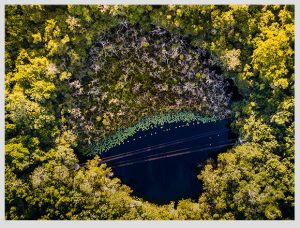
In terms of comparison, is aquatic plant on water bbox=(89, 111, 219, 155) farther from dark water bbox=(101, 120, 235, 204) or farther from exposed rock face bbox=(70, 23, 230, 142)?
exposed rock face bbox=(70, 23, 230, 142)

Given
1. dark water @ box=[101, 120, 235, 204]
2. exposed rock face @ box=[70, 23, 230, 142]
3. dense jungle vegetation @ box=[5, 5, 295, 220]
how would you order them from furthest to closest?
1. dark water @ box=[101, 120, 235, 204]
2. exposed rock face @ box=[70, 23, 230, 142]
3. dense jungle vegetation @ box=[5, 5, 295, 220]

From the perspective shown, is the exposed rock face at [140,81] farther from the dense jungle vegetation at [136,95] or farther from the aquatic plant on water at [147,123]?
the aquatic plant on water at [147,123]

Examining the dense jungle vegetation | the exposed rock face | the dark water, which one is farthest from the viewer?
the dark water

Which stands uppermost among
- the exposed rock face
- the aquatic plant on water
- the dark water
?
the exposed rock face

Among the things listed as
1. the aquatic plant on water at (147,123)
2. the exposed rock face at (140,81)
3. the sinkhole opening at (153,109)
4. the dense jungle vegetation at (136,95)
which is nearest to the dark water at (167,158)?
the sinkhole opening at (153,109)

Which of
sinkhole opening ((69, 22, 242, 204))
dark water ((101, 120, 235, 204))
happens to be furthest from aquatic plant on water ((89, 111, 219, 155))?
dark water ((101, 120, 235, 204))

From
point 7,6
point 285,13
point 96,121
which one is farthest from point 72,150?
point 285,13

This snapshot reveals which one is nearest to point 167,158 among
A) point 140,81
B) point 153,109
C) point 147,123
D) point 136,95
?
point 147,123
